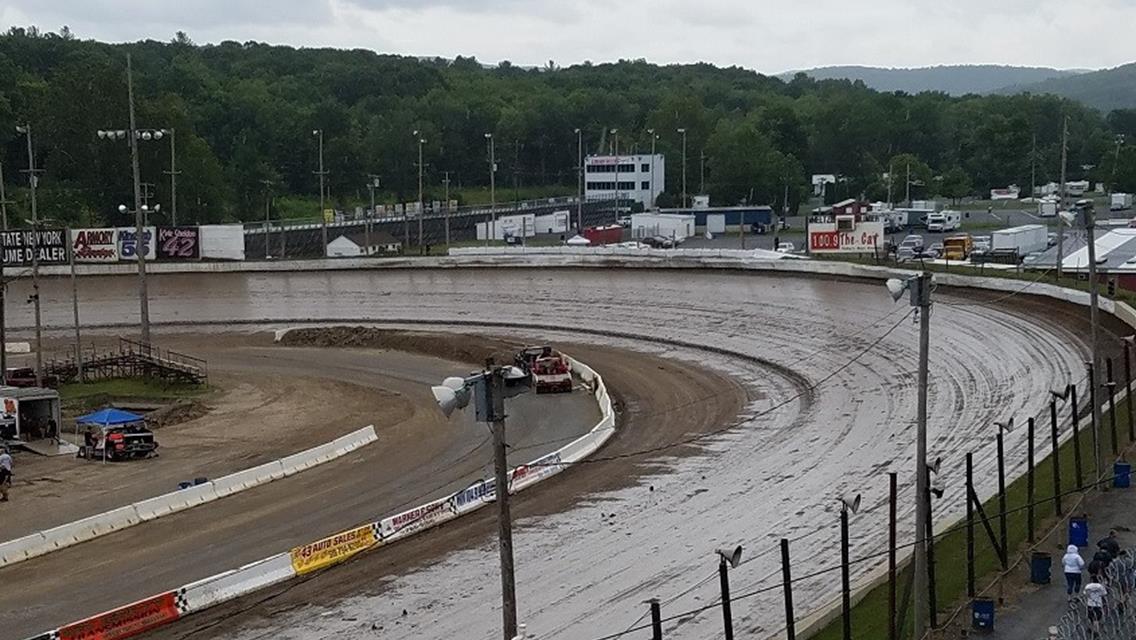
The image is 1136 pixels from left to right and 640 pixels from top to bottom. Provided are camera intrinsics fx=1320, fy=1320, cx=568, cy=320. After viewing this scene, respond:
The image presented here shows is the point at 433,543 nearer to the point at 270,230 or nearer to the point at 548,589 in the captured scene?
the point at 548,589

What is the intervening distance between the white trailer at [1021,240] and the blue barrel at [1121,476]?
152ft

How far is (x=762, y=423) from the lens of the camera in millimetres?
39312

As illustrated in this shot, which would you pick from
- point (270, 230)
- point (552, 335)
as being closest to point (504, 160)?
point (270, 230)

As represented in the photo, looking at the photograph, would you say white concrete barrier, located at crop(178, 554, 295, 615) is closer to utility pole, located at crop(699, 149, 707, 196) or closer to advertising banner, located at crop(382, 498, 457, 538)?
advertising banner, located at crop(382, 498, 457, 538)

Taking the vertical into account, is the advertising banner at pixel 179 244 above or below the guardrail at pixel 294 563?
above

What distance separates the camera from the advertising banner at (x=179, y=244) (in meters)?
78.5

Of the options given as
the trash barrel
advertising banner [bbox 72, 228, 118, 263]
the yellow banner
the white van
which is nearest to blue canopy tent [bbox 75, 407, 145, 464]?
the yellow banner

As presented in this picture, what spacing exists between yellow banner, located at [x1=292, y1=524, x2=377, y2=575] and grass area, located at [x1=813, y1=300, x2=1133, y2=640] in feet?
32.5

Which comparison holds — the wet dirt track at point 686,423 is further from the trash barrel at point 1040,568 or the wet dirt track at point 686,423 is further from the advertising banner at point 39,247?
the trash barrel at point 1040,568

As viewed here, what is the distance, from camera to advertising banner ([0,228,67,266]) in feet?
242

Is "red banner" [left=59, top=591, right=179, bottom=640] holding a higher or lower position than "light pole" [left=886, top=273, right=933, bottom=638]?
lower

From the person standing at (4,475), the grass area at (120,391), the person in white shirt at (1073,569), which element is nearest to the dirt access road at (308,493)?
the person standing at (4,475)

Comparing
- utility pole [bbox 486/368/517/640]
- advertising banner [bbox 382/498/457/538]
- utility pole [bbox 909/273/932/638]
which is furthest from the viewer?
advertising banner [bbox 382/498/457/538]

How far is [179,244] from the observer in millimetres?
78688
